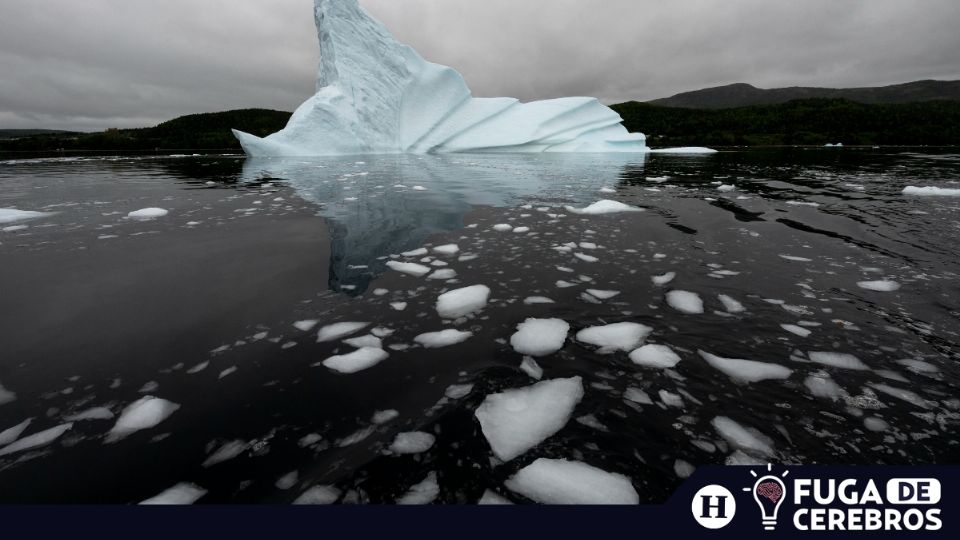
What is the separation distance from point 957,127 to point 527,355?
7472 centimetres

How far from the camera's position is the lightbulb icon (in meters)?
1.15

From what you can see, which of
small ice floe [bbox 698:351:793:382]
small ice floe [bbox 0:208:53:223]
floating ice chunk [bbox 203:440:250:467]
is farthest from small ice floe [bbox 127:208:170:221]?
small ice floe [bbox 698:351:793:382]

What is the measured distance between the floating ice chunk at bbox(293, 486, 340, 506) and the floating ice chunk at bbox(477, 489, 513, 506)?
0.41 meters

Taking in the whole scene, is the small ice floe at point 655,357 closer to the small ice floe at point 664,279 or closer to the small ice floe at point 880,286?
the small ice floe at point 664,279

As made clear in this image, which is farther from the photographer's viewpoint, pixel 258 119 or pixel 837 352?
pixel 258 119

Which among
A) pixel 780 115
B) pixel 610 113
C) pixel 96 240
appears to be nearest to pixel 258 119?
pixel 610 113

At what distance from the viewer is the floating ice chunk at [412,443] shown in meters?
1.30

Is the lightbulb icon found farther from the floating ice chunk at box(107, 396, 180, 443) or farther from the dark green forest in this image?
the dark green forest

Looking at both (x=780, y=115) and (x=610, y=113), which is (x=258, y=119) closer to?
(x=610, y=113)

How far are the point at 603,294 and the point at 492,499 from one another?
5.34 ft

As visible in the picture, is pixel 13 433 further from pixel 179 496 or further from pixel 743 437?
pixel 743 437

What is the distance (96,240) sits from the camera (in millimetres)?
3865

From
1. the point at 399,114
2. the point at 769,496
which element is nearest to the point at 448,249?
the point at 769,496

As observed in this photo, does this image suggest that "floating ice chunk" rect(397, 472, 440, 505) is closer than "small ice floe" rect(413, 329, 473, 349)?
Yes
